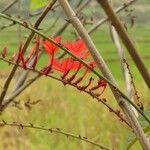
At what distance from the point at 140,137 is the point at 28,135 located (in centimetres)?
374

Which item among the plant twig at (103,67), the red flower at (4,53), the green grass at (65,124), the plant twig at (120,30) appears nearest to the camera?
the plant twig at (120,30)

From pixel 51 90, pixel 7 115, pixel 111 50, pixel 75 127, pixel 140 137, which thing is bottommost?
pixel 140 137

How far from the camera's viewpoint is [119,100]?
1.88 feet

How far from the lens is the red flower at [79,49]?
0.65 m

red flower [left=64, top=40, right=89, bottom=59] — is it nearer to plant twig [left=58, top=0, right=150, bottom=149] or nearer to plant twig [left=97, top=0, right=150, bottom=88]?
plant twig [left=58, top=0, right=150, bottom=149]

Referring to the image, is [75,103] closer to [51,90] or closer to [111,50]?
[51,90]

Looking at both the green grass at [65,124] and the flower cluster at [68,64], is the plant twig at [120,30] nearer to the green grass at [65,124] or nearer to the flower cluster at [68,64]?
the flower cluster at [68,64]

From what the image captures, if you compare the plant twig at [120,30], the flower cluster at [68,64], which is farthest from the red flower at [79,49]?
the plant twig at [120,30]

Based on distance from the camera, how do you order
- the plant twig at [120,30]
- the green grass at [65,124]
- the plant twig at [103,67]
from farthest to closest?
the green grass at [65,124], the plant twig at [103,67], the plant twig at [120,30]

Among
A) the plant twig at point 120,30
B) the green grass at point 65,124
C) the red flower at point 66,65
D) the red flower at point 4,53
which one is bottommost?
the plant twig at point 120,30

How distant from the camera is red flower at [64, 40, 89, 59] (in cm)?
65

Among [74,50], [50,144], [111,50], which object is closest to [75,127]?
[50,144]

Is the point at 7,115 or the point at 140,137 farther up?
the point at 7,115

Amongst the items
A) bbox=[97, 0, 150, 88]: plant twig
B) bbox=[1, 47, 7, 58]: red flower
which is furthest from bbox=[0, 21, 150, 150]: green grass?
bbox=[97, 0, 150, 88]: plant twig
